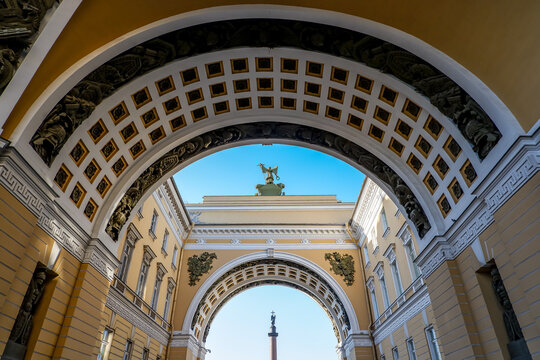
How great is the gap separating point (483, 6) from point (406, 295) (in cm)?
1253

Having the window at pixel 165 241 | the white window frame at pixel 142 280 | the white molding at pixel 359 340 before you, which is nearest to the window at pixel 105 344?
the white window frame at pixel 142 280

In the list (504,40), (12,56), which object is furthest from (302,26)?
(12,56)

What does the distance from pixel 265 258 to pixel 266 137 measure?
48.7ft

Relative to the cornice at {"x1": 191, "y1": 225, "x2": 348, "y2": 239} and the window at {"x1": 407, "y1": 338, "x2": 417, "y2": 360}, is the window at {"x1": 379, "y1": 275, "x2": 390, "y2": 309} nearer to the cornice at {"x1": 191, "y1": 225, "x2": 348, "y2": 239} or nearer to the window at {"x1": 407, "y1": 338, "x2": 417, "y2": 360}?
the window at {"x1": 407, "y1": 338, "x2": 417, "y2": 360}

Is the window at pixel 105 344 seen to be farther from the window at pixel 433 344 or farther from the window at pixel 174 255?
the window at pixel 433 344

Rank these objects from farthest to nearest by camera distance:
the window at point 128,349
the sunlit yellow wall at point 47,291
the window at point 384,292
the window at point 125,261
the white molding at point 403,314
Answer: the window at point 384,292
the window at point 128,349
the window at point 125,261
the white molding at point 403,314
the sunlit yellow wall at point 47,291

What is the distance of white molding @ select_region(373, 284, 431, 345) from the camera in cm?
1395

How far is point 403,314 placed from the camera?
1631 cm

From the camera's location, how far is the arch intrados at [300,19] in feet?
23.9

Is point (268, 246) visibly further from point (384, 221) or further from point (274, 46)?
point (274, 46)

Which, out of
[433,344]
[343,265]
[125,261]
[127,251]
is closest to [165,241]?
[127,251]

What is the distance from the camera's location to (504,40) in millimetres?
6969

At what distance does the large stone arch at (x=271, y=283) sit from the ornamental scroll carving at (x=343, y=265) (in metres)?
0.67

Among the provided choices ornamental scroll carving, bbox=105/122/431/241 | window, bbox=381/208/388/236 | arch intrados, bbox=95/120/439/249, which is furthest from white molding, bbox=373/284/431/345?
ornamental scroll carving, bbox=105/122/431/241
